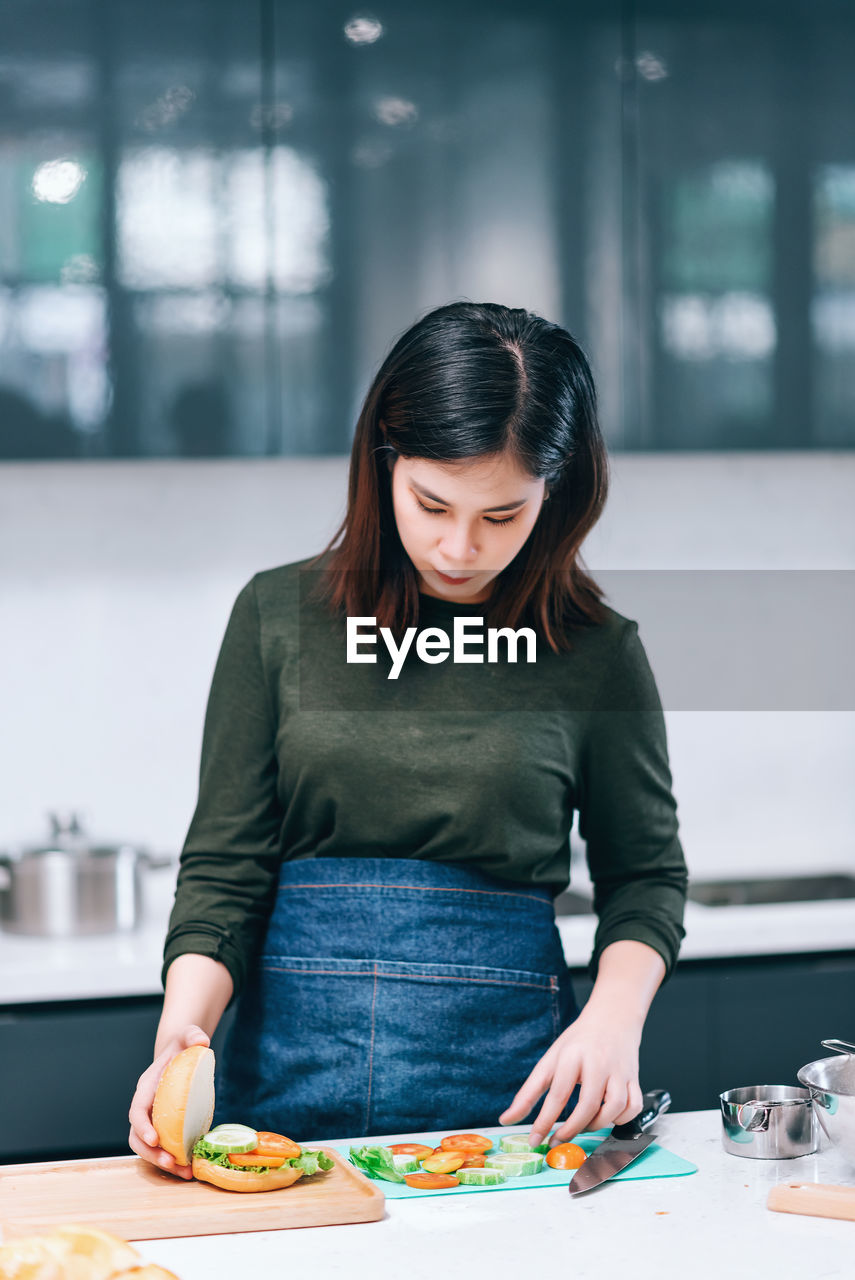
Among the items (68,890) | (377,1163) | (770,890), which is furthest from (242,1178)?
(770,890)

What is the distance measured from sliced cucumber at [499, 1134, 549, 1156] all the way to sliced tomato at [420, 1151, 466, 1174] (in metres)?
0.05

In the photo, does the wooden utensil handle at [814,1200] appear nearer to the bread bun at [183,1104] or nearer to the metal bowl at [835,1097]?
the metal bowl at [835,1097]

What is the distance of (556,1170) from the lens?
1188 mm

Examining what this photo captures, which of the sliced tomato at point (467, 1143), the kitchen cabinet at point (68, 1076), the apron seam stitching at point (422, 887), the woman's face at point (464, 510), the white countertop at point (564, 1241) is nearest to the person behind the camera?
the white countertop at point (564, 1241)

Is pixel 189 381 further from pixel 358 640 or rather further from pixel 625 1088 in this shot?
pixel 625 1088

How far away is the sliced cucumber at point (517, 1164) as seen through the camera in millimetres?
1168

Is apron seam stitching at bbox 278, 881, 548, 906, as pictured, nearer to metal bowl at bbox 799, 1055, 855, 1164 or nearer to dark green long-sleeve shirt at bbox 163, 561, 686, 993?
dark green long-sleeve shirt at bbox 163, 561, 686, 993

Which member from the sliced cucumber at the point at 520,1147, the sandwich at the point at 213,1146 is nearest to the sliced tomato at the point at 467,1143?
the sliced cucumber at the point at 520,1147

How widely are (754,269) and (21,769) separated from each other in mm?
1570

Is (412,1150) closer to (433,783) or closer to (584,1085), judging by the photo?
(584,1085)

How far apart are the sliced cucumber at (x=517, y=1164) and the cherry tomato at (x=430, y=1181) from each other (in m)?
0.04

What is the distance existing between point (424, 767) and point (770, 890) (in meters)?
1.54

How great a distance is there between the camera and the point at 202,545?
270cm

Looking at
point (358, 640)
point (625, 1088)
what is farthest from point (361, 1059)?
point (358, 640)
